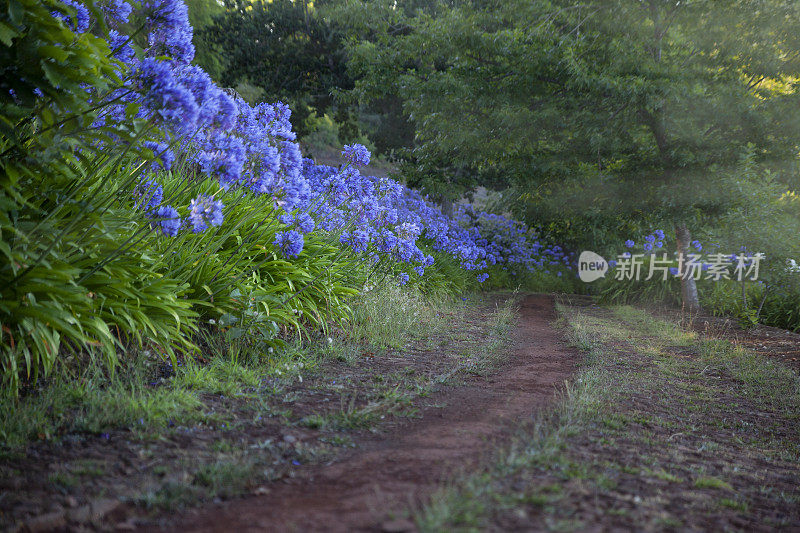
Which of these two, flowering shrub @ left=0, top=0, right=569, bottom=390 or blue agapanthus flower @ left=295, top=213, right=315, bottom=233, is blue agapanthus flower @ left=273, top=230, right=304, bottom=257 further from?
blue agapanthus flower @ left=295, top=213, right=315, bottom=233

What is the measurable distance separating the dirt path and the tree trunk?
682 cm

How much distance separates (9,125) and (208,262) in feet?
5.18

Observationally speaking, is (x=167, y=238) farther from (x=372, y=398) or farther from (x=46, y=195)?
(x=372, y=398)

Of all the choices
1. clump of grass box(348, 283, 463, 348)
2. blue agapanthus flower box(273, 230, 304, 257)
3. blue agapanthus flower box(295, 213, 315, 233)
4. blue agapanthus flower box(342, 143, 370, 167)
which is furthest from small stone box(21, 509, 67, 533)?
blue agapanthus flower box(342, 143, 370, 167)

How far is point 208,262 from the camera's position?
13.5 ft

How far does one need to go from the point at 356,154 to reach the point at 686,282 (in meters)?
7.13

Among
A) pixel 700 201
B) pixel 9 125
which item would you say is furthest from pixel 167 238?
pixel 700 201

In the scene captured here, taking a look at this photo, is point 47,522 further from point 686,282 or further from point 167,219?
point 686,282

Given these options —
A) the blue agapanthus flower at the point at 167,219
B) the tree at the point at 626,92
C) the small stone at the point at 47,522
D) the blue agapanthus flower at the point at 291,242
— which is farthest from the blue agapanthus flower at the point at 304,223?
the tree at the point at 626,92

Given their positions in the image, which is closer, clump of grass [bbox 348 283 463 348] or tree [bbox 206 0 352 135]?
clump of grass [bbox 348 283 463 348]

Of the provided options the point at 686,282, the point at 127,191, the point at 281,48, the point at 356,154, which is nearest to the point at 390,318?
the point at 356,154

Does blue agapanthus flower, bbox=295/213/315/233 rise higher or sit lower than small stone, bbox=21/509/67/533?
higher

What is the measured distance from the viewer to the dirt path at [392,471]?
1.89 meters

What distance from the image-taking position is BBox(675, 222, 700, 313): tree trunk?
9.63 metres
